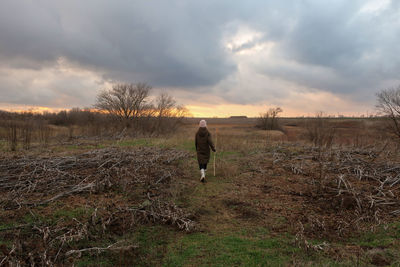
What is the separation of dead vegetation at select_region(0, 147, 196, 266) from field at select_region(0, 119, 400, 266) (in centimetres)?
2

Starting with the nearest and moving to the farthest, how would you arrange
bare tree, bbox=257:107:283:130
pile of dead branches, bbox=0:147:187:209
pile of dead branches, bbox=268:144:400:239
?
pile of dead branches, bbox=268:144:400:239 → pile of dead branches, bbox=0:147:187:209 → bare tree, bbox=257:107:283:130

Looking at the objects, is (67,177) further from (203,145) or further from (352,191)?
(352,191)

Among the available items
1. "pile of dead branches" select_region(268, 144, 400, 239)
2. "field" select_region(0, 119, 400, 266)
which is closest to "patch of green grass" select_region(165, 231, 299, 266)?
"field" select_region(0, 119, 400, 266)

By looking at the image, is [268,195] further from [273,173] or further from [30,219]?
[30,219]

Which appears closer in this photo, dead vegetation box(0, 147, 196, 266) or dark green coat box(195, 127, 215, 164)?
dead vegetation box(0, 147, 196, 266)

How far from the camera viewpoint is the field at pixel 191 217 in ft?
11.6

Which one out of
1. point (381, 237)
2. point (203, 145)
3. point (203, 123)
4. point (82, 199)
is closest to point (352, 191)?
point (381, 237)

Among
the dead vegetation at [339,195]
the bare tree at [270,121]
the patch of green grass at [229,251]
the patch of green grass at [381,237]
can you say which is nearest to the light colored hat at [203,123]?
the dead vegetation at [339,195]

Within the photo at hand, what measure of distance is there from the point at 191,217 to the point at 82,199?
111 inches

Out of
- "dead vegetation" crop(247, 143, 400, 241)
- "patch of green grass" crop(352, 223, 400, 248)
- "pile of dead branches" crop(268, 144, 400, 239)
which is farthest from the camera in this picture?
"pile of dead branches" crop(268, 144, 400, 239)

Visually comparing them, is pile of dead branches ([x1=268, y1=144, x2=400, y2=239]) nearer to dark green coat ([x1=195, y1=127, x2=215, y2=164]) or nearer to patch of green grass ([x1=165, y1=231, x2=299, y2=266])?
patch of green grass ([x1=165, y1=231, x2=299, y2=266])

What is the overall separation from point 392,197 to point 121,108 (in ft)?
103

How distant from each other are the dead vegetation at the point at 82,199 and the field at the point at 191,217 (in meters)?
0.02

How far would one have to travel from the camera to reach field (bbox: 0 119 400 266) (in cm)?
354
